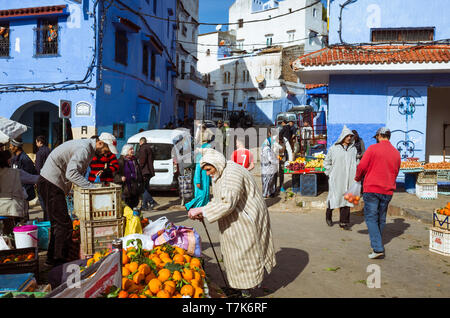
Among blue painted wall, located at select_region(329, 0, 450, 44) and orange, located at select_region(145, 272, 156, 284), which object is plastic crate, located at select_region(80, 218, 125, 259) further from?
blue painted wall, located at select_region(329, 0, 450, 44)

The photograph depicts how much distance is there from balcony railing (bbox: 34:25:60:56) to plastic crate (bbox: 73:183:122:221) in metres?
12.3

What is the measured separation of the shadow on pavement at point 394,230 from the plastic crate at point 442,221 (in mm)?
990

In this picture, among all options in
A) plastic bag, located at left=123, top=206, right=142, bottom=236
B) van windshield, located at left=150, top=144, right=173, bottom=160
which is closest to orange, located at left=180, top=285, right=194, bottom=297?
plastic bag, located at left=123, top=206, right=142, bottom=236

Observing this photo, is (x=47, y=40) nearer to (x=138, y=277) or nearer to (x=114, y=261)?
(x=138, y=277)

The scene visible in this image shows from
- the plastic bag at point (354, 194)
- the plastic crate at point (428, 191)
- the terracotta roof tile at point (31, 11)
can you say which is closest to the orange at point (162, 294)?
the plastic bag at point (354, 194)

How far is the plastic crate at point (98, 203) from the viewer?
16.2 feet

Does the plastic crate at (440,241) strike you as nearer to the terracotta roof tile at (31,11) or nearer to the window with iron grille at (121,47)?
Answer: the window with iron grille at (121,47)

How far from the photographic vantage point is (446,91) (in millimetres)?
14188

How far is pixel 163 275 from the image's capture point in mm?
3547

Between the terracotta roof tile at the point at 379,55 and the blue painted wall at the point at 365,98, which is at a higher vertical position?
the terracotta roof tile at the point at 379,55

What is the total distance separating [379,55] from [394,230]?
6.47 meters

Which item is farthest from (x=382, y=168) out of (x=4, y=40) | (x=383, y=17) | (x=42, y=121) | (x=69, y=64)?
(x=4, y=40)

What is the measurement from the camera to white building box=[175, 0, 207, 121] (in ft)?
94.2
